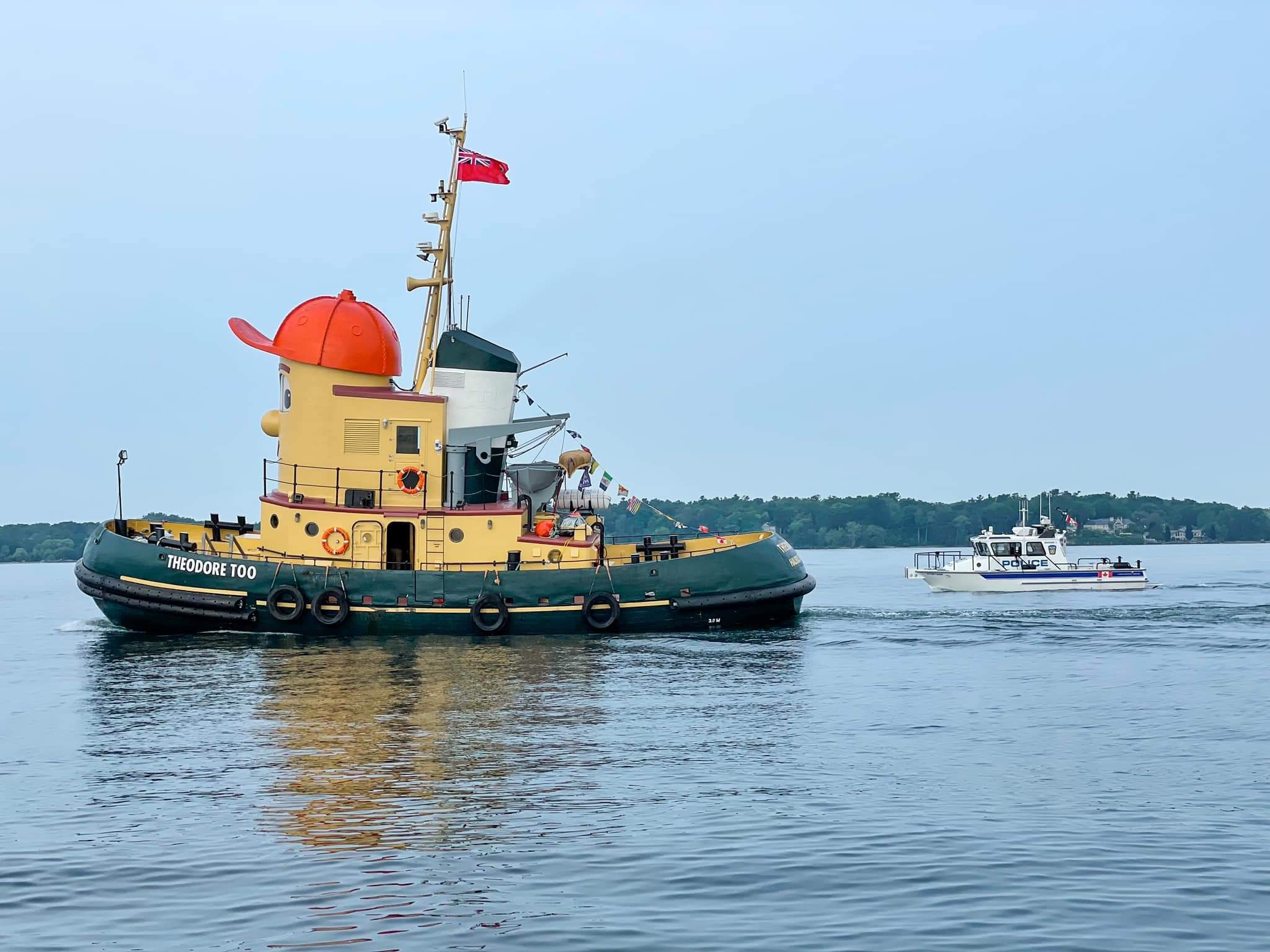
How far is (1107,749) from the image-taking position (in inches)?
A: 741

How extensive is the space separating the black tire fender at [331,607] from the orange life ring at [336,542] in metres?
1.21

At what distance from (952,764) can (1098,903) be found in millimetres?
6280

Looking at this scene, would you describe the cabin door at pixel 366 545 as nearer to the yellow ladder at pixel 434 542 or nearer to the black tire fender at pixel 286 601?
the yellow ladder at pixel 434 542

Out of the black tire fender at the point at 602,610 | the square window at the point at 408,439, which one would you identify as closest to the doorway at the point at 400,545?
the square window at the point at 408,439

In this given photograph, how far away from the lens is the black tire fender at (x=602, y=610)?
3259 centimetres

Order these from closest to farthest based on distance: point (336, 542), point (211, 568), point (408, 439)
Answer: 1. point (211, 568)
2. point (336, 542)
3. point (408, 439)

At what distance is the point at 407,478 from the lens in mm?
32844

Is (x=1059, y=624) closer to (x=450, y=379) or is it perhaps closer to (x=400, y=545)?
(x=450, y=379)

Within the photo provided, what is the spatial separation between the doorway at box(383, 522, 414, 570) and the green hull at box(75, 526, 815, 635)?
1.02 m

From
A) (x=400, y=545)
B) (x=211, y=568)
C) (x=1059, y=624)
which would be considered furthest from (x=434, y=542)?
(x=1059, y=624)

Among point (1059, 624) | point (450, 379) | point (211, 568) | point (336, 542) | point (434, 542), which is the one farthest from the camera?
point (1059, 624)

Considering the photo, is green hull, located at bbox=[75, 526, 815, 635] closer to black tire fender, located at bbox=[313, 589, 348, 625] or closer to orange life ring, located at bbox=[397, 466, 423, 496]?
black tire fender, located at bbox=[313, 589, 348, 625]

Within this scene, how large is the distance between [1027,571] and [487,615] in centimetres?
3255

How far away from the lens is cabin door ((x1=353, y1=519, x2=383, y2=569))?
32594mm
